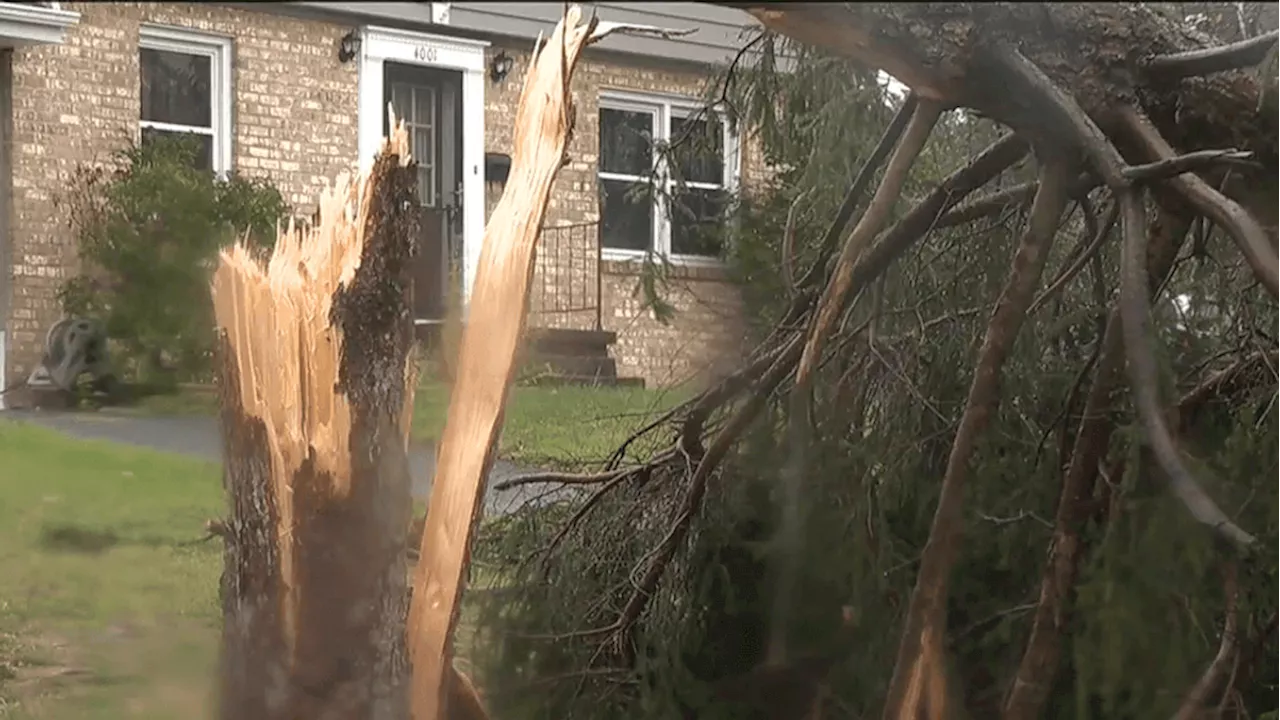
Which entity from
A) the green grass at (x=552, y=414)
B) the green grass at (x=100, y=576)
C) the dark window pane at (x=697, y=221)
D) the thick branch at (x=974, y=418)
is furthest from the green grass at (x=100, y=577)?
the dark window pane at (x=697, y=221)

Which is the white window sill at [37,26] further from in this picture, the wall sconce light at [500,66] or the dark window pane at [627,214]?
the dark window pane at [627,214]

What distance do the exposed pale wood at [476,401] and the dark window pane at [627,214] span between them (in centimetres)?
113

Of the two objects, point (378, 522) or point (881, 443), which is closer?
point (378, 522)

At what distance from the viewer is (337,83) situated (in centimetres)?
309

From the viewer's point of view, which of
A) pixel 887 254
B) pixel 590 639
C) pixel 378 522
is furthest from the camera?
pixel 590 639

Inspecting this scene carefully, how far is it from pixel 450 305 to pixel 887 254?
87 centimetres

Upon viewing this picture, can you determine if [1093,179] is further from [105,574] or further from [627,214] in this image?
[105,574]

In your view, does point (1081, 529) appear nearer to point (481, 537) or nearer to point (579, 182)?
point (481, 537)

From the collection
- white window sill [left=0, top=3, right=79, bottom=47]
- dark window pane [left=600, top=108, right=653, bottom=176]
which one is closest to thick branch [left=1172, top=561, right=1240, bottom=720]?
dark window pane [left=600, top=108, right=653, bottom=176]

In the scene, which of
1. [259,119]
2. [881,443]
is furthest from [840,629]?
[259,119]

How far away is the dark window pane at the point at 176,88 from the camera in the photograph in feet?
10.1

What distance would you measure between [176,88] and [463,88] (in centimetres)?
59

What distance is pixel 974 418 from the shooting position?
269 centimetres

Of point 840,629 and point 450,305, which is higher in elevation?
point 450,305
